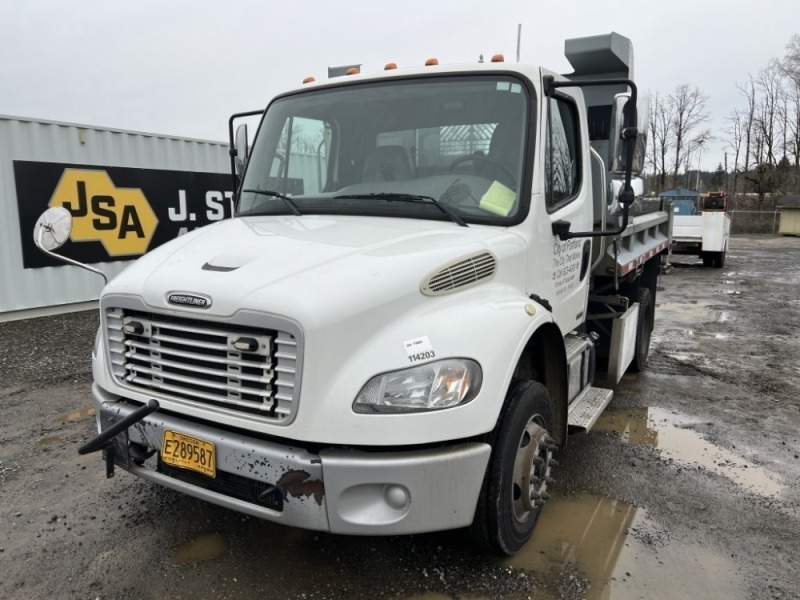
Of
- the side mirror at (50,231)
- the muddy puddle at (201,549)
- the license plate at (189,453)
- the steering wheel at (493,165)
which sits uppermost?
the steering wheel at (493,165)

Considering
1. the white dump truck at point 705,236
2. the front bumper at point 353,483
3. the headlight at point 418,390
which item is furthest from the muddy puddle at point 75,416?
the white dump truck at point 705,236

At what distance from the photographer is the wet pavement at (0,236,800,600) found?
2.83 metres

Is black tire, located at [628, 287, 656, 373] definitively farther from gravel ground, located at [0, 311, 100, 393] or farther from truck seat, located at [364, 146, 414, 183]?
gravel ground, located at [0, 311, 100, 393]

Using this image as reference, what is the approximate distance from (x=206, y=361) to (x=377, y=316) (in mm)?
751

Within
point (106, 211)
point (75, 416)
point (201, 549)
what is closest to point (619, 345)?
point (201, 549)

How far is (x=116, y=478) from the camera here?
3.92 meters

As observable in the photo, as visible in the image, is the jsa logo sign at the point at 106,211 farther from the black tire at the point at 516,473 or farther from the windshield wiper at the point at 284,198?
the black tire at the point at 516,473

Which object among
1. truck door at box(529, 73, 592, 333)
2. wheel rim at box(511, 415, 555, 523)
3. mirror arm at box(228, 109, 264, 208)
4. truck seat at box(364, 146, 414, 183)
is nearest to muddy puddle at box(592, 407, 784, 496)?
truck door at box(529, 73, 592, 333)

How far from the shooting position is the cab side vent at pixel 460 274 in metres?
2.65

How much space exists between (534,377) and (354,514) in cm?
137

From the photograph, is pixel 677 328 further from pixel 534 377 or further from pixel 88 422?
pixel 88 422

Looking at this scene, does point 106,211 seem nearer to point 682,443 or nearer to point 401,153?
point 401,153

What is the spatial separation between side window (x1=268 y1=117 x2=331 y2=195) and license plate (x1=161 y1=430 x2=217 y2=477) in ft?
5.34

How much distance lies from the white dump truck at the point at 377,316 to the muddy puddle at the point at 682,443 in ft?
3.18
